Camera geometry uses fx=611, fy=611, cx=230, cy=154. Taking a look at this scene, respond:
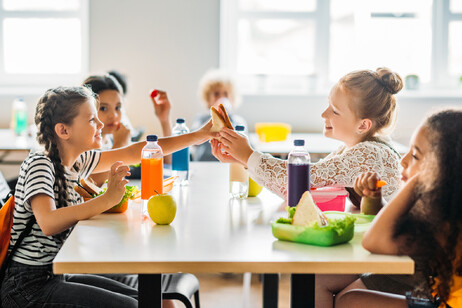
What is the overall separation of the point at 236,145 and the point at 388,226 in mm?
691

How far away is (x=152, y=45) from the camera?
183 inches

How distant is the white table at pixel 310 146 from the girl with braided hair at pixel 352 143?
1.54m

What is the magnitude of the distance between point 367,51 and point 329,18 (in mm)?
405

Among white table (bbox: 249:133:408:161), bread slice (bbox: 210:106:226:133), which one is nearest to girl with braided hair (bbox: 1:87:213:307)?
bread slice (bbox: 210:106:226:133)

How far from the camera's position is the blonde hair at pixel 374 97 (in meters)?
2.02

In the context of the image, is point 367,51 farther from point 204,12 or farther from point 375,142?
point 375,142

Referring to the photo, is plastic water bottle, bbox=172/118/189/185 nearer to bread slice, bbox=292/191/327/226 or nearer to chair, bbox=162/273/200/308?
chair, bbox=162/273/200/308

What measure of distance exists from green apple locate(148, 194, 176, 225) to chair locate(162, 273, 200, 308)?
338 millimetres

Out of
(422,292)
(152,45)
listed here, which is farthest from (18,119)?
(422,292)

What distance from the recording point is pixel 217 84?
14.2 feet

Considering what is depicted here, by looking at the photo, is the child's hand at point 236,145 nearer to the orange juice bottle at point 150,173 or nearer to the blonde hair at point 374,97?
the orange juice bottle at point 150,173

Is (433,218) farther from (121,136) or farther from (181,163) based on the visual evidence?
(121,136)

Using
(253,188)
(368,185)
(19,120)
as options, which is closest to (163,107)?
(253,188)

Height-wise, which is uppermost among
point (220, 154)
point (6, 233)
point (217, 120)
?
point (217, 120)
